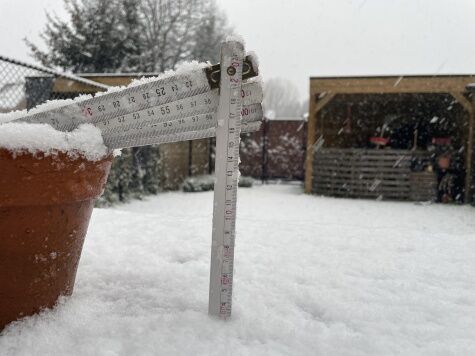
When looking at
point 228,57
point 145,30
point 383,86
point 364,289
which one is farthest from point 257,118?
point 145,30

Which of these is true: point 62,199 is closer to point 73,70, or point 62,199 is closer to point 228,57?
point 228,57

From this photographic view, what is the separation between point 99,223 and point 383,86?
26.8 feet

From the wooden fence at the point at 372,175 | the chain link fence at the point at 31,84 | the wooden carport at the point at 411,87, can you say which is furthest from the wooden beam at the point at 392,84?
the chain link fence at the point at 31,84

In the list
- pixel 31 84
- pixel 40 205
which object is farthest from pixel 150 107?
pixel 31 84

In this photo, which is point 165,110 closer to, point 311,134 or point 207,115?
point 207,115

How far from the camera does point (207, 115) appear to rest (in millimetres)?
1608

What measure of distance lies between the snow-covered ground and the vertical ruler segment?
0.41 ft

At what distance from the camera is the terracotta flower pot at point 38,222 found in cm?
133

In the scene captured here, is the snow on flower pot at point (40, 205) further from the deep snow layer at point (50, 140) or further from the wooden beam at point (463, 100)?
the wooden beam at point (463, 100)

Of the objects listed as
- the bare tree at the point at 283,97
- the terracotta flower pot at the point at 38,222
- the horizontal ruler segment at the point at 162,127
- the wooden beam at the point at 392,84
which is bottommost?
the terracotta flower pot at the point at 38,222

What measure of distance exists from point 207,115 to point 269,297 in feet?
2.96

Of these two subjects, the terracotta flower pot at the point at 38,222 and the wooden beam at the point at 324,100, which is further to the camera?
the wooden beam at the point at 324,100

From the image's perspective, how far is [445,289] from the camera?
80.4 inches

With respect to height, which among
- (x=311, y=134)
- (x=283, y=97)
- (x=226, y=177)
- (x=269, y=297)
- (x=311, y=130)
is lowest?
(x=269, y=297)
